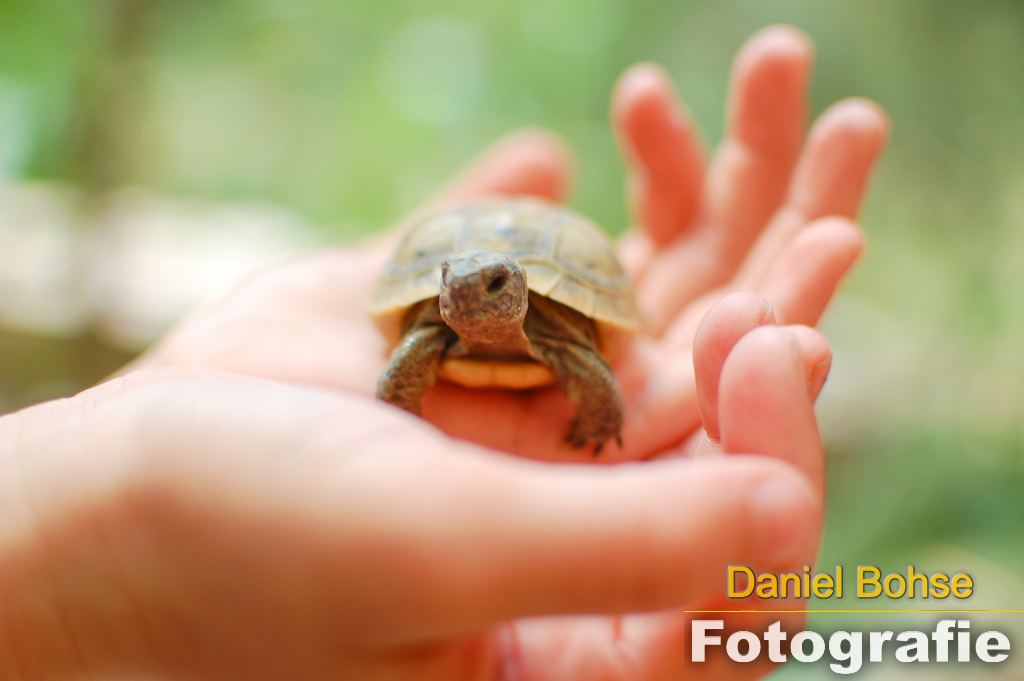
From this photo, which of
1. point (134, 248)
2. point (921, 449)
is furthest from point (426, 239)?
point (134, 248)

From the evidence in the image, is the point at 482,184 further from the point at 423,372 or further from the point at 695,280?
the point at 423,372

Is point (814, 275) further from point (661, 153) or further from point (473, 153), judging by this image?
point (473, 153)

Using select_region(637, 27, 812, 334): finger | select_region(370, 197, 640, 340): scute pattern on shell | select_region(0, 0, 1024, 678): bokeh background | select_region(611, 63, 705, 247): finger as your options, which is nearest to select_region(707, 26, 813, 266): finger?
select_region(637, 27, 812, 334): finger

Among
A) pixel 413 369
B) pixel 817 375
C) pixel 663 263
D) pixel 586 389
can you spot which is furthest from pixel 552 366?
pixel 663 263

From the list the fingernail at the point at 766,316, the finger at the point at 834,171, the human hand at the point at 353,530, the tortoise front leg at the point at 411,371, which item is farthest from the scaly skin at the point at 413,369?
the finger at the point at 834,171

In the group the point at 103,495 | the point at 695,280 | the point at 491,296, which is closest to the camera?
the point at 103,495

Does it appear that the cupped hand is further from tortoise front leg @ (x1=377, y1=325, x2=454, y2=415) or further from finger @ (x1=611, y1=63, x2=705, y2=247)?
tortoise front leg @ (x1=377, y1=325, x2=454, y2=415)

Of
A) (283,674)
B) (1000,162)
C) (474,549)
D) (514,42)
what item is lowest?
(283,674)
